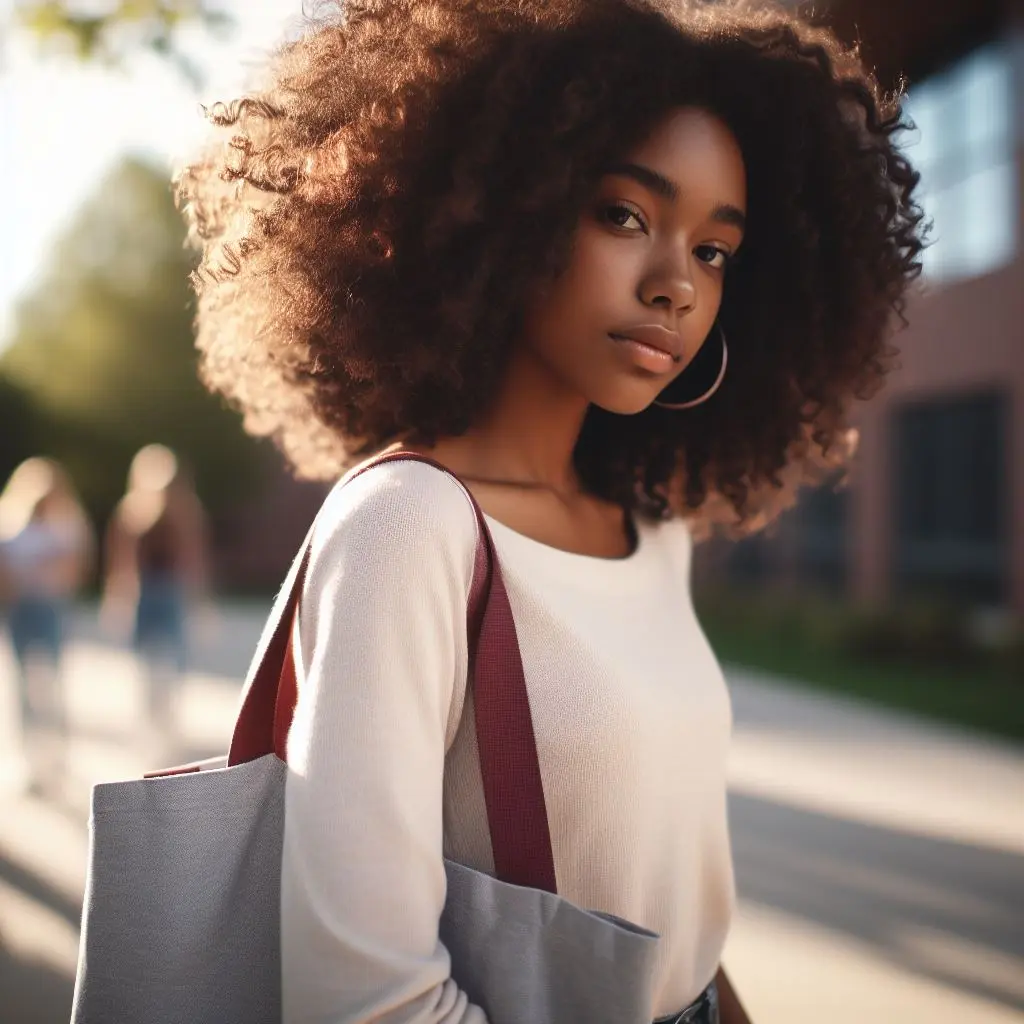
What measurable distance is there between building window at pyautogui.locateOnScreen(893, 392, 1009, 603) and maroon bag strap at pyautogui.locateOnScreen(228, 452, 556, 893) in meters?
13.8

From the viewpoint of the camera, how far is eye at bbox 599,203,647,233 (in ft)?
5.59

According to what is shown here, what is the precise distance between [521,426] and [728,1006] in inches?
42.1

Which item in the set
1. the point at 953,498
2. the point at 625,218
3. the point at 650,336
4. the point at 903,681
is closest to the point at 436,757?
the point at 650,336

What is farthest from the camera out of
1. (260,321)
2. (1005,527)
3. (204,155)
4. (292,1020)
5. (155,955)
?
(1005,527)

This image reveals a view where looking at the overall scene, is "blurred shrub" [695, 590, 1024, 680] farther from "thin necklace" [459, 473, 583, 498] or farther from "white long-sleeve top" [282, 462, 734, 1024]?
"white long-sleeve top" [282, 462, 734, 1024]

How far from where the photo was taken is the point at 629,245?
1693mm

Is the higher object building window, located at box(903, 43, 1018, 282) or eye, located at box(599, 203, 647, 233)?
building window, located at box(903, 43, 1018, 282)

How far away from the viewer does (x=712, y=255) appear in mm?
1814

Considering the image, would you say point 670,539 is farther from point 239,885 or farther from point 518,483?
point 239,885

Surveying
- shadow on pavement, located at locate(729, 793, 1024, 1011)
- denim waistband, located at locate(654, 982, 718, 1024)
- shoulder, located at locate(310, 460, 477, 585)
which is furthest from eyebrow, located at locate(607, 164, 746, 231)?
shadow on pavement, located at locate(729, 793, 1024, 1011)

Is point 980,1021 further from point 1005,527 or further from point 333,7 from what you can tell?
point 1005,527

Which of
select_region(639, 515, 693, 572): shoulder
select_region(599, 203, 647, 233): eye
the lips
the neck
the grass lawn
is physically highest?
select_region(599, 203, 647, 233): eye

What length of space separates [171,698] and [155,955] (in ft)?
22.5

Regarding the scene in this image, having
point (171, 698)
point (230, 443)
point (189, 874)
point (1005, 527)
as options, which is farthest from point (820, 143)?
point (230, 443)
